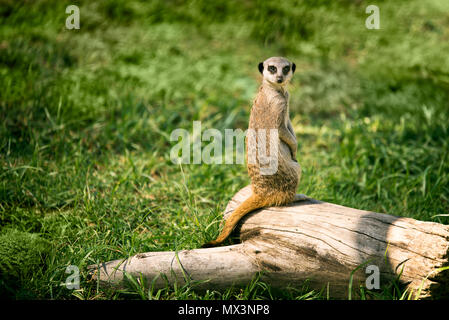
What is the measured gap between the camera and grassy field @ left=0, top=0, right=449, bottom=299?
3.24 metres

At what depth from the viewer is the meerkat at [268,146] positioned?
289cm

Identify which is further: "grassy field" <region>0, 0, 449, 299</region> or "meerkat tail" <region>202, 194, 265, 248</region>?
"grassy field" <region>0, 0, 449, 299</region>

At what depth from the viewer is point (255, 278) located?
9.09 feet

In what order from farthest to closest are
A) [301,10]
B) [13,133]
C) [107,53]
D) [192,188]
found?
1. [301,10]
2. [107,53]
3. [13,133]
4. [192,188]

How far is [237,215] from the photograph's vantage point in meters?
2.92

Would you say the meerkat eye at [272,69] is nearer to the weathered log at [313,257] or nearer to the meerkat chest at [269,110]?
the meerkat chest at [269,110]

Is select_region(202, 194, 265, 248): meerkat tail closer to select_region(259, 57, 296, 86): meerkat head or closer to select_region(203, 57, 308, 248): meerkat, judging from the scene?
select_region(203, 57, 308, 248): meerkat

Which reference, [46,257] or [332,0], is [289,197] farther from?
[332,0]

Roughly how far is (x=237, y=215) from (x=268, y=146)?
575mm

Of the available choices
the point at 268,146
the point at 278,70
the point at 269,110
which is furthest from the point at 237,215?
the point at 278,70

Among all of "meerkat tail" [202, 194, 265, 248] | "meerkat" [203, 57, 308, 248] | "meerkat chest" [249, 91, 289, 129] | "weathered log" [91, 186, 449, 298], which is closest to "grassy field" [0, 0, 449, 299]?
"weathered log" [91, 186, 449, 298]

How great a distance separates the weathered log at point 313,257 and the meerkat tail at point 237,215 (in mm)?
82

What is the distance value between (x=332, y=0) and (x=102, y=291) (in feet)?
23.4

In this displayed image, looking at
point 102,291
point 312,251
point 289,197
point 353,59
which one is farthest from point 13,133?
point 353,59
